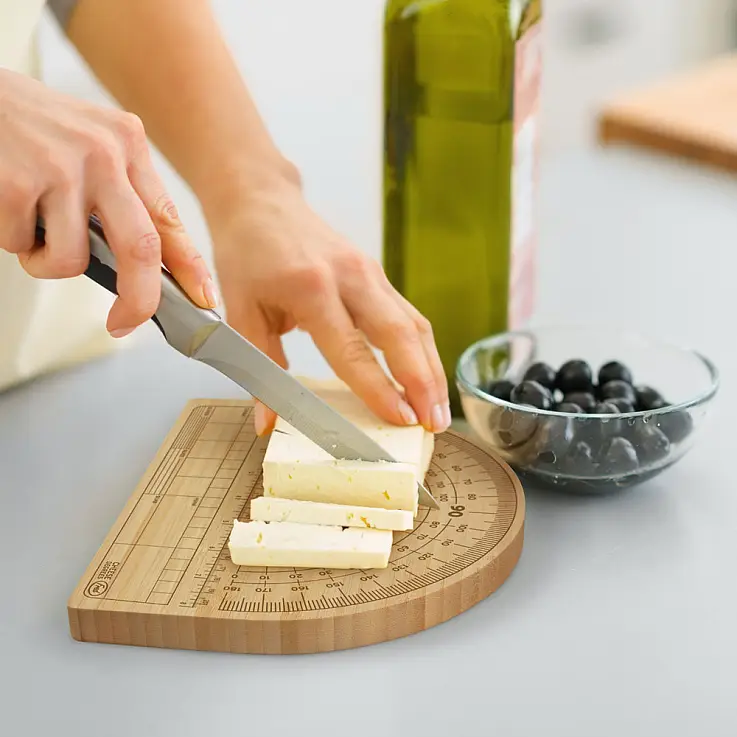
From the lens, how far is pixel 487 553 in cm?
88

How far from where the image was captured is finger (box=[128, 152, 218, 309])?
34.2 inches

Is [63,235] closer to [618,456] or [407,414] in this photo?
[407,414]

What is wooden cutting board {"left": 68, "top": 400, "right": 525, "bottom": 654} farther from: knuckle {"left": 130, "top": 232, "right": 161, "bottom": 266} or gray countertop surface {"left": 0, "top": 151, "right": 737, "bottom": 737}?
knuckle {"left": 130, "top": 232, "right": 161, "bottom": 266}

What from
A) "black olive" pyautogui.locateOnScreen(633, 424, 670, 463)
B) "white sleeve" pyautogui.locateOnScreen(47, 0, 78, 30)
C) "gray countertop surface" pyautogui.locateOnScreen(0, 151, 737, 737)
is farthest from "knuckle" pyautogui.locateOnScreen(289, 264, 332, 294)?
"white sleeve" pyautogui.locateOnScreen(47, 0, 78, 30)

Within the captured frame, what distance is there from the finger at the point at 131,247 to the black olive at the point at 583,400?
Answer: 39 centimetres

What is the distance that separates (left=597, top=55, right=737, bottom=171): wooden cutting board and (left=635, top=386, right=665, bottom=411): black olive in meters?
0.82

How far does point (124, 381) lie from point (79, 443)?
0.15 metres

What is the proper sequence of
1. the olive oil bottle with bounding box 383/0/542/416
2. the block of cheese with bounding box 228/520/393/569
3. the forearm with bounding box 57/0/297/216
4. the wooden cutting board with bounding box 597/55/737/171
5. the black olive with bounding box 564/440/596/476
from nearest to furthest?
the block of cheese with bounding box 228/520/393/569, the black olive with bounding box 564/440/596/476, the olive oil bottle with bounding box 383/0/542/416, the forearm with bounding box 57/0/297/216, the wooden cutting board with bounding box 597/55/737/171

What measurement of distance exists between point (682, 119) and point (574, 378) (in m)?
0.94

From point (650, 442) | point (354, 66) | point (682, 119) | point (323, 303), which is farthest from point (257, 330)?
point (354, 66)

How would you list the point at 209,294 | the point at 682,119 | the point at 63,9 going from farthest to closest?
the point at 682,119 < the point at 63,9 < the point at 209,294

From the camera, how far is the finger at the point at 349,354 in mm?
1006

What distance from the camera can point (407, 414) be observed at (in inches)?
39.2

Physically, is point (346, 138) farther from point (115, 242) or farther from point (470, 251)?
point (115, 242)
